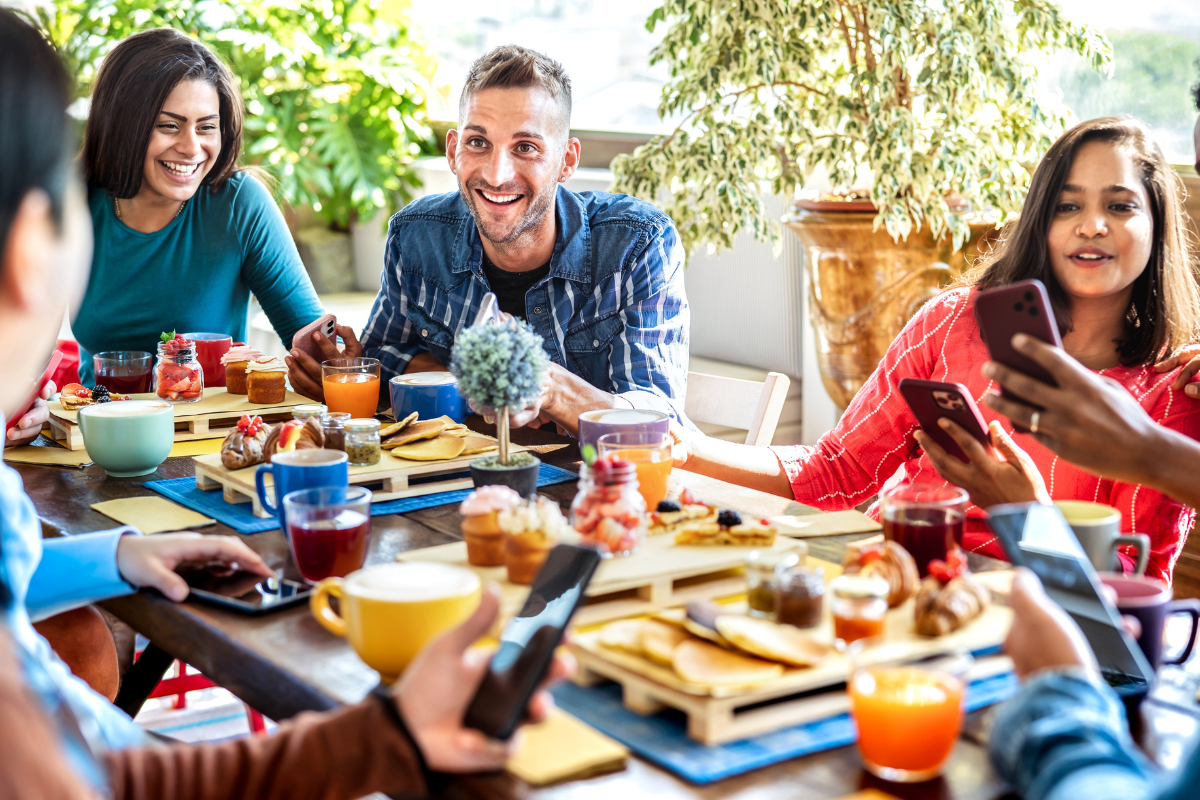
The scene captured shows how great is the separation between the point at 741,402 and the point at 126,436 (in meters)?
1.23

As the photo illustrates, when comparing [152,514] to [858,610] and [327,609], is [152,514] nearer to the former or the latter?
[327,609]

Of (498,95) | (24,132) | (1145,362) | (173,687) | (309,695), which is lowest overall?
(173,687)

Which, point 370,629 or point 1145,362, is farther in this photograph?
point 1145,362

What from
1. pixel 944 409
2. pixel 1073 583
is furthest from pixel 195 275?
A: pixel 1073 583

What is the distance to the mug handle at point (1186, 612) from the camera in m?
1.03

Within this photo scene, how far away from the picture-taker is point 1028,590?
0.90 meters

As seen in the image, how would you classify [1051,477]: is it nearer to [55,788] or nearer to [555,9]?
[55,788]

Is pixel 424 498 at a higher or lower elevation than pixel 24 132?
lower

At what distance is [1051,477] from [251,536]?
1217mm

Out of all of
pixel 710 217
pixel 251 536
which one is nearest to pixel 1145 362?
pixel 251 536

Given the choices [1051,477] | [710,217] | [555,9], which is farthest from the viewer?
[555,9]

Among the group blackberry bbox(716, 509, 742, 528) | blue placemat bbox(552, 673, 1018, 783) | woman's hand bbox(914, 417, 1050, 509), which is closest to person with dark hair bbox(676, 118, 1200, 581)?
woman's hand bbox(914, 417, 1050, 509)

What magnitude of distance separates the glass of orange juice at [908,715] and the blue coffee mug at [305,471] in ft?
2.40

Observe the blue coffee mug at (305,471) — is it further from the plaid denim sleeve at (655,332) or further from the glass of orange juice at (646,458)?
the plaid denim sleeve at (655,332)
